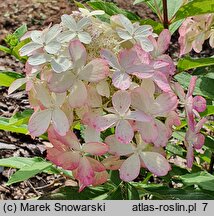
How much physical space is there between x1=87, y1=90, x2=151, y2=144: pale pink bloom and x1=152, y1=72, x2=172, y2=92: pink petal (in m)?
0.07

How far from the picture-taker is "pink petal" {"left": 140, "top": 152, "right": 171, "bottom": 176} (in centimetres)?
125

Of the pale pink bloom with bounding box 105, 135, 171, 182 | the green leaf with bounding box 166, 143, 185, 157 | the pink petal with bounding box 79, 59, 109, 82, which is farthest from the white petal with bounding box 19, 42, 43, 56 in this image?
the green leaf with bounding box 166, 143, 185, 157

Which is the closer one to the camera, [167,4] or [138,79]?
[138,79]

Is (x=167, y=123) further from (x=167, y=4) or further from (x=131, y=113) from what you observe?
(x=167, y=4)

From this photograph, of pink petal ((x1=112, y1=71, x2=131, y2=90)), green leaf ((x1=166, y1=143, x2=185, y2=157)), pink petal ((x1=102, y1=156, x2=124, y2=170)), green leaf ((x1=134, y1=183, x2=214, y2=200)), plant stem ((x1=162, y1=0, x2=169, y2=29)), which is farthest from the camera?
green leaf ((x1=166, y1=143, x2=185, y2=157))

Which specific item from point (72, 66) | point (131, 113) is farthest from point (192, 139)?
point (72, 66)

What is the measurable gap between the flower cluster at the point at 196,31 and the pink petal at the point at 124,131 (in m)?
0.62

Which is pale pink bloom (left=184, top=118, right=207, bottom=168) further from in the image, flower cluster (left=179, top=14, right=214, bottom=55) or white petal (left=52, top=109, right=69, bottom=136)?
flower cluster (left=179, top=14, right=214, bottom=55)

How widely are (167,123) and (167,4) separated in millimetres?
595

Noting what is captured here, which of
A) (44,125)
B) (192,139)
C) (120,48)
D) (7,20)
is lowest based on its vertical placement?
(7,20)

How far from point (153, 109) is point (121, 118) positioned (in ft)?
0.25

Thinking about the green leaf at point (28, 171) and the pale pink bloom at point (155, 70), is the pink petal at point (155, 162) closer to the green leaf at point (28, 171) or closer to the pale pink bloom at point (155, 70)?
the pale pink bloom at point (155, 70)

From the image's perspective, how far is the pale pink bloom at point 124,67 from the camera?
1192 mm

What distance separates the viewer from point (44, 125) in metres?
1.24
